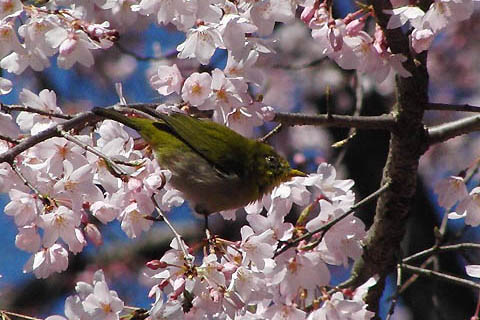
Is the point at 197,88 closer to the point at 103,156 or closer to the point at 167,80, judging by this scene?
the point at 167,80

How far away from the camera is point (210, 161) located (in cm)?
290

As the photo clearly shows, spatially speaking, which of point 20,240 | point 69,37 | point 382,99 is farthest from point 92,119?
point 382,99

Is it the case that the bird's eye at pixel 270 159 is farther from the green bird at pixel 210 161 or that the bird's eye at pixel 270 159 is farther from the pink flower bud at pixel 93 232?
the pink flower bud at pixel 93 232

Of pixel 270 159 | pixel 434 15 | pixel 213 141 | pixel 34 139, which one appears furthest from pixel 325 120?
pixel 34 139

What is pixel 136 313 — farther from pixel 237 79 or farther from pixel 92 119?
pixel 237 79

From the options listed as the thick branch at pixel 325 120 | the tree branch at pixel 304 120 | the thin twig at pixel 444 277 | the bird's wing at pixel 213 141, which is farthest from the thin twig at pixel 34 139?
the thin twig at pixel 444 277

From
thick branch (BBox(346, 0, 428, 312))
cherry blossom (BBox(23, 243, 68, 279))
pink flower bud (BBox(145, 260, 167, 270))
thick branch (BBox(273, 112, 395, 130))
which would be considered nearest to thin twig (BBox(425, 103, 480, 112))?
thick branch (BBox(346, 0, 428, 312))

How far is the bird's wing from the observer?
2.79 m

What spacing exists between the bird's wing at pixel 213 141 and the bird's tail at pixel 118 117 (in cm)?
7

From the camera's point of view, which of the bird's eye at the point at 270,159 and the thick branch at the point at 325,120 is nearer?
the thick branch at the point at 325,120

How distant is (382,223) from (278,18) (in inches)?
39.5

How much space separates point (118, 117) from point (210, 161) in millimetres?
400

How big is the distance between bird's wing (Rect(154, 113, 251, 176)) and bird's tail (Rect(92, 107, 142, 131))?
0.24ft

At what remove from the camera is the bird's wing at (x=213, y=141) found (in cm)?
279
